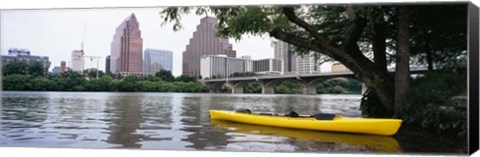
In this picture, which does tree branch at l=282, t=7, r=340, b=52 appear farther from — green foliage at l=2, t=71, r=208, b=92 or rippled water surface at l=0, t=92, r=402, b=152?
green foliage at l=2, t=71, r=208, b=92

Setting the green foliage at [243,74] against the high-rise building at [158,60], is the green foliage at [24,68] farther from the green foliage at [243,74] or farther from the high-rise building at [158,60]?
the green foliage at [243,74]

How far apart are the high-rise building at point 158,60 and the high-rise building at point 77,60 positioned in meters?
0.93

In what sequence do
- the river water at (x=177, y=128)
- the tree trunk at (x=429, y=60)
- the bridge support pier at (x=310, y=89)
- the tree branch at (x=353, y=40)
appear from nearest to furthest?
the tree trunk at (x=429, y=60), the river water at (x=177, y=128), the bridge support pier at (x=310, y=89), the tree branch at (x=353, y=40)

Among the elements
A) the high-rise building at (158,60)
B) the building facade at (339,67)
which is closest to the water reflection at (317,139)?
the building facade at (339,67)

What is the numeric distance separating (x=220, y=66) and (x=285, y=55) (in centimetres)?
111

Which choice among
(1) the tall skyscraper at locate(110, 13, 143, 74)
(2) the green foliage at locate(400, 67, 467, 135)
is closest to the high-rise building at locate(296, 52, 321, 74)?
(2) the green foliage at locate(400, 67, 467, 135)

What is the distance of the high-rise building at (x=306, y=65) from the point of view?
6969 mm

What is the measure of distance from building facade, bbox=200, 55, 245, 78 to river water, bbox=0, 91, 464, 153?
0.80 m

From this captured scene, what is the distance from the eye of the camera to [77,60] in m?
6.28

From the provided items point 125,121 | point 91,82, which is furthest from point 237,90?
point 125,121

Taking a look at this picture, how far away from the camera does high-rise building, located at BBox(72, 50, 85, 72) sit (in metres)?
6.24

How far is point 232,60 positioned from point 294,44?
129 cm

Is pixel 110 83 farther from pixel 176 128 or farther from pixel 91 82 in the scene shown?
pixel 176 128

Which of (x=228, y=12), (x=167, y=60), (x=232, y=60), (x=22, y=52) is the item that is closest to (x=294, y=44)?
(x=232, y=60)
